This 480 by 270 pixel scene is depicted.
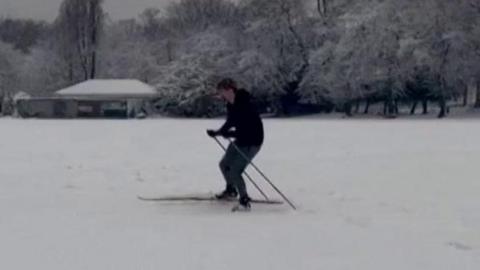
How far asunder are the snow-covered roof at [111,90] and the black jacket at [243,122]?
195 ft

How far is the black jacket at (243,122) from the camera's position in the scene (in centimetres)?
1045

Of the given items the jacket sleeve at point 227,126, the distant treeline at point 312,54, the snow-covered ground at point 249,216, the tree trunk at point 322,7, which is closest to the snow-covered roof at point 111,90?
the distant treeline at point 312,54

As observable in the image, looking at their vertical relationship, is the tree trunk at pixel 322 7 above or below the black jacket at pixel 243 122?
above

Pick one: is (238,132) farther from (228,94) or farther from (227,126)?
(228,94)

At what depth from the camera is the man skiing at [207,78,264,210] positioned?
10.5 metres

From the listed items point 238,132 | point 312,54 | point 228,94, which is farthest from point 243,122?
point 312,54

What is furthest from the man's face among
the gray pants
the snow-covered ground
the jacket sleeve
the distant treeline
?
the distant treeline

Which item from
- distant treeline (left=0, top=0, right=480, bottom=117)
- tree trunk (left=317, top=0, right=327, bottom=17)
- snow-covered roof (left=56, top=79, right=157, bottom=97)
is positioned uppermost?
tree trunk (left=317, top=0, right=327, bottom=17)

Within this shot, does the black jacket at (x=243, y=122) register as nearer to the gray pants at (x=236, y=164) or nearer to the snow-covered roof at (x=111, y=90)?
the gray pants at (x=236, y=164)

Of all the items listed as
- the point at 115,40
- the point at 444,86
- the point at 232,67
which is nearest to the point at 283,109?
the point at 232,67

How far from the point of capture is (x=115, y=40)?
91688mm

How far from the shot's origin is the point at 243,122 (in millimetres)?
10531

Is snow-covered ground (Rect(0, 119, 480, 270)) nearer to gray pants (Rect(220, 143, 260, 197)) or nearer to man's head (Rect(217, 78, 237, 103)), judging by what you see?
gray pants (Rect(220, 143, 260, 197))

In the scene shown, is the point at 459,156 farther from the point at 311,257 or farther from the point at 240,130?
the point at 311,257
